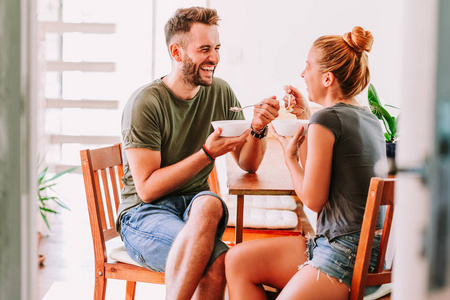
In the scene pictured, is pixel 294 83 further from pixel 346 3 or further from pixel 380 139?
pixel 380 139

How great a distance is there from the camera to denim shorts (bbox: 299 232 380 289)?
1183 mm

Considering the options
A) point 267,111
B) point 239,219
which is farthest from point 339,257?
point 267,111

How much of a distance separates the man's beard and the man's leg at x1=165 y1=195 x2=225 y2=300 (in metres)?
0.51

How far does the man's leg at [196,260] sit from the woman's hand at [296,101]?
0.54 m

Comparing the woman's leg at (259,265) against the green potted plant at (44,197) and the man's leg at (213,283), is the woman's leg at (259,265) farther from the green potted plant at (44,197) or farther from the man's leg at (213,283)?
the green potted plant at (44,197)

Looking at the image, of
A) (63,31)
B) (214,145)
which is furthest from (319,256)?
(63,31)

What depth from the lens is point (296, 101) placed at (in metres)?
1.71

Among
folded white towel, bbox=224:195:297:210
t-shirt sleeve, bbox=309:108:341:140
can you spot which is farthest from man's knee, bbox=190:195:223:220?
folded white towel, bbox=224:195:297:210

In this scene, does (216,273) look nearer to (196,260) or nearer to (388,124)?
(196,260)

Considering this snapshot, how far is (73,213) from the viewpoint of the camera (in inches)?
Answer: 140

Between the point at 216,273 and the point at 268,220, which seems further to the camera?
the point at 268,220

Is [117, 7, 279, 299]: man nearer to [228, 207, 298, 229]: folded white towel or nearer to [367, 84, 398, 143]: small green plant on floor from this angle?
[228, 207, 298, 229]: folded white towel

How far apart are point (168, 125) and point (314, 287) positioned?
720 millimetres

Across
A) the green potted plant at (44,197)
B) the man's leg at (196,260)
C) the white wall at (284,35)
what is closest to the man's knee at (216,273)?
the man's leg at (196,260)
